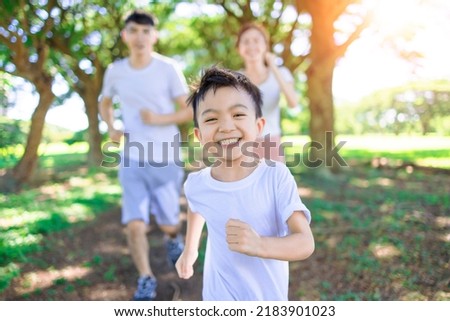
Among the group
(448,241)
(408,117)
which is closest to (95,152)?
(408,117)

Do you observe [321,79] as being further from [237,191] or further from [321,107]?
[237,191]

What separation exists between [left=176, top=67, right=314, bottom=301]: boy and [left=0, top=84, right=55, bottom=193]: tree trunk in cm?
648

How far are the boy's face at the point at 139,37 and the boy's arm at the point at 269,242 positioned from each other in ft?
8.10

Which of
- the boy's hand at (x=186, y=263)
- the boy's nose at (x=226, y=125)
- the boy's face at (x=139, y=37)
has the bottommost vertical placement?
the boy's hand at (x=186, y=263)

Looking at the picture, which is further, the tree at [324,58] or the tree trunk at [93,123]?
the tree trunk at [93,123]

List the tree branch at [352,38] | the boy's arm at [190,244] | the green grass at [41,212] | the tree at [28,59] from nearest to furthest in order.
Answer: the boy's arm at [190,244] → the green grass at [41,212] → the tree at [28,59] → the tree branch at [352,38]

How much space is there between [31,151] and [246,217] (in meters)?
7.16

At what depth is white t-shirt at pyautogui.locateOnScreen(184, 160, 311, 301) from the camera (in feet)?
5.91

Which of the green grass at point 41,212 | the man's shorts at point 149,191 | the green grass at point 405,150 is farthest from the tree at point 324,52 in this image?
the man's shorts at point 149,191

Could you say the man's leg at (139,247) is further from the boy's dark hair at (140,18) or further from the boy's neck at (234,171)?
the boy's neck at (234,171)

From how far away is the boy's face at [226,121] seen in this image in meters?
1.82

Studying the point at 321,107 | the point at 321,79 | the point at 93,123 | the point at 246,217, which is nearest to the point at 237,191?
the point at 246,217

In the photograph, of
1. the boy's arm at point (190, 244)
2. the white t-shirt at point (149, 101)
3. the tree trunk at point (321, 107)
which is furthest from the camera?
the tree trunk at point (321, 107)

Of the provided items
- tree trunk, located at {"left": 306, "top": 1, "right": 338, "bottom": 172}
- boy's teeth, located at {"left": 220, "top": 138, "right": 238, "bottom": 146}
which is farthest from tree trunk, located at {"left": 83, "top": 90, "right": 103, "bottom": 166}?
boy's teeth, located at {"left": 220, "top": 138, "right": 238, "bottom": 146}
